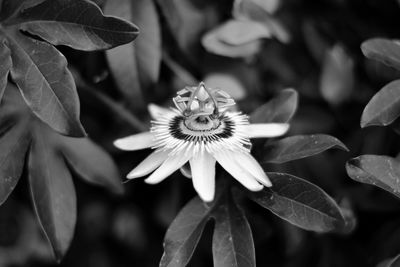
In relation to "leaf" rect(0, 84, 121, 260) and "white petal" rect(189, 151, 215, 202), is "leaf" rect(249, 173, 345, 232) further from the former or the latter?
"leaf" rect(0, 84, 121, 260)

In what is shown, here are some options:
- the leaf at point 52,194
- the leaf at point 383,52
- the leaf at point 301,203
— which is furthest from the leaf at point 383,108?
the leaf at point 52,194

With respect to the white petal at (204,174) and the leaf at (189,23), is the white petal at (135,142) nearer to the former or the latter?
the white petal at (204,174)

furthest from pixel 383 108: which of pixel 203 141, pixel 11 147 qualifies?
pixel 11 147

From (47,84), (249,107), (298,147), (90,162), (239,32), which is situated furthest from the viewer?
(249,107)

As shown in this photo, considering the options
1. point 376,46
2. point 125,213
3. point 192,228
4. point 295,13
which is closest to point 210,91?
point 192,228

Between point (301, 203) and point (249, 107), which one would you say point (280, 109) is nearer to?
point (301, 203)

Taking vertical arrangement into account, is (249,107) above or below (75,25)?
below

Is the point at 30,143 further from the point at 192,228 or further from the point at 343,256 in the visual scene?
the point at 343,256
